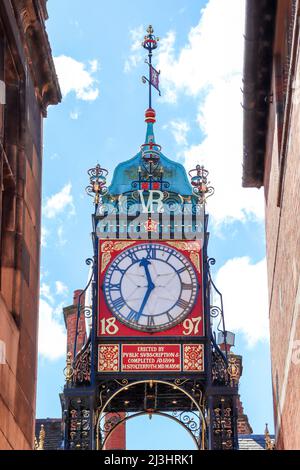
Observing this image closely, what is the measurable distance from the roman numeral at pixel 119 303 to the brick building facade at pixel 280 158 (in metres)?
4.41

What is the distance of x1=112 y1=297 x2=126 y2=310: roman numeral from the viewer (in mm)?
27016

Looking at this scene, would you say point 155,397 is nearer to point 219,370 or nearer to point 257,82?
point 219,370

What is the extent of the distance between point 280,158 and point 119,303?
351 inches

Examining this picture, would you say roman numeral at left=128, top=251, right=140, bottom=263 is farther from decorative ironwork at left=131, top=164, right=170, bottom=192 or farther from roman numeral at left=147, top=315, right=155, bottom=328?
decorative ironwork at left=131, top=164, right=170, bottom=192

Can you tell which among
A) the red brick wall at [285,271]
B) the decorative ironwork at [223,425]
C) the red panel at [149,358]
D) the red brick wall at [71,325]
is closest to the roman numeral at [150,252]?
the red panel at [149,358]

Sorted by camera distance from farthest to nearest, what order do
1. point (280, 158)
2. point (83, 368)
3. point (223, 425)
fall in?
point (83, 368) → point (223, 425) → point (280, 158)

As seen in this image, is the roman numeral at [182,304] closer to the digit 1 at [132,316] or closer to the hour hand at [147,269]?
the hour hand at [147,269]

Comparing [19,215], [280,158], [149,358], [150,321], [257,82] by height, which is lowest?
[19,215]

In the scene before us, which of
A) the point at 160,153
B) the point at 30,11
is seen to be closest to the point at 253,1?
the point at 30,11

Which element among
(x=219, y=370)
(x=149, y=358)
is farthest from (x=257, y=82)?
(x=219, y=370)

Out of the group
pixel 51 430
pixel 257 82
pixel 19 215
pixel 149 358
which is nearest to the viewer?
pixel 19 215

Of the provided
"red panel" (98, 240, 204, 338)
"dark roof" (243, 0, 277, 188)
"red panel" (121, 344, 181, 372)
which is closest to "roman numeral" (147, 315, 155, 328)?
"red panel" (98, 240, 204, 338)

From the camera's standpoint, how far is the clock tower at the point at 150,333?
26.3m

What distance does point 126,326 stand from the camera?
26828 mm
